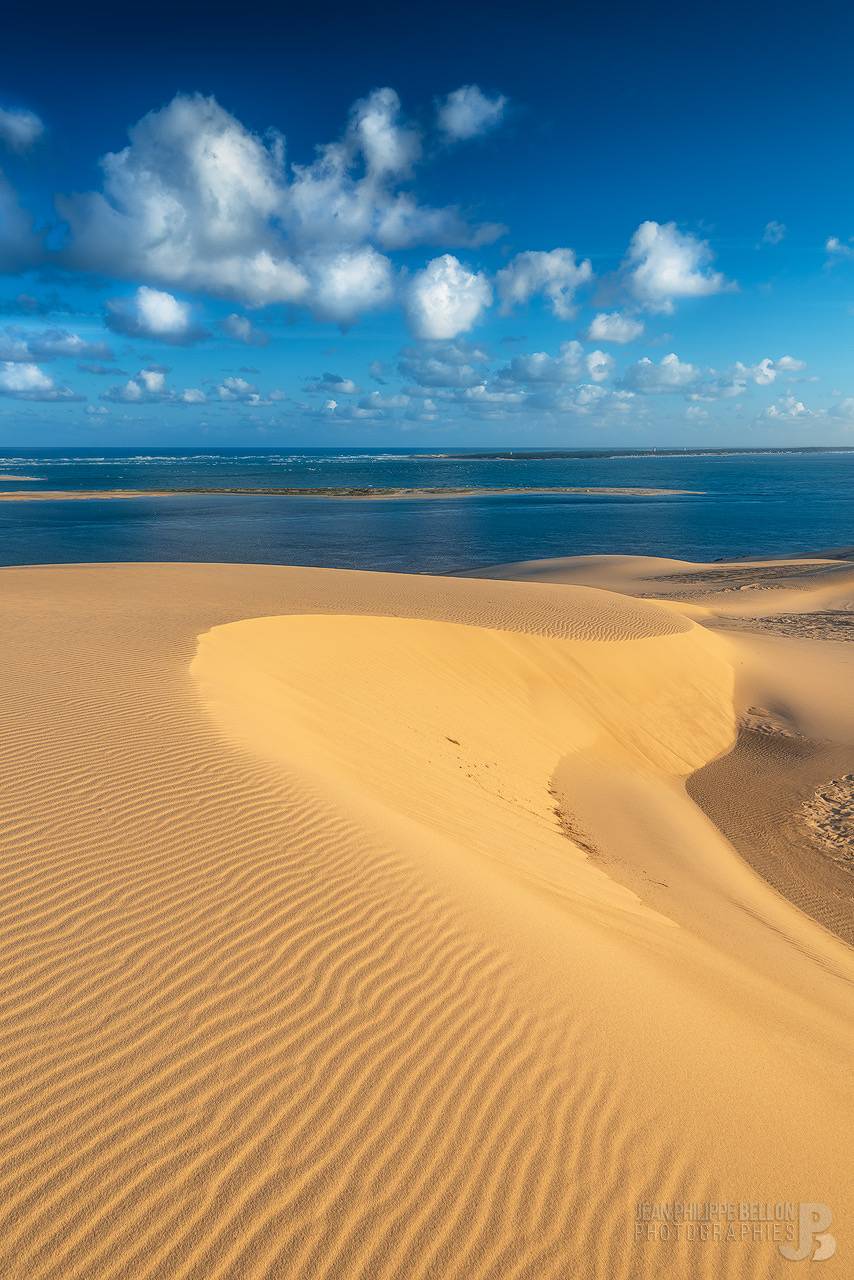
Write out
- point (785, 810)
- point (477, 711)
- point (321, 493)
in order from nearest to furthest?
point (785, 810) < point (477, 711) < point (321, 493)

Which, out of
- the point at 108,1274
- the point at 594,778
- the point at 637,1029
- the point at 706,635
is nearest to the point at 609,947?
the point at 637,1029

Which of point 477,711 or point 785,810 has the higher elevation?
point 477,711

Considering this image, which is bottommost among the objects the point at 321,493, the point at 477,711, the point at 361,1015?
the point at 477,711

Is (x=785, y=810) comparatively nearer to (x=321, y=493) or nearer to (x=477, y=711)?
(x=477, y=711)

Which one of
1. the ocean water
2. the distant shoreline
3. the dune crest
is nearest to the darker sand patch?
the dune crest

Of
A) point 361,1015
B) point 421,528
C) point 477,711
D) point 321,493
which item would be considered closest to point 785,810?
point 477,711

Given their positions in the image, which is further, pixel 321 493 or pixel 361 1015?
pixel 321 493

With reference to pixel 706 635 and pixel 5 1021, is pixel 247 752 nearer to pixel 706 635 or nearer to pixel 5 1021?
pixel 5 1021

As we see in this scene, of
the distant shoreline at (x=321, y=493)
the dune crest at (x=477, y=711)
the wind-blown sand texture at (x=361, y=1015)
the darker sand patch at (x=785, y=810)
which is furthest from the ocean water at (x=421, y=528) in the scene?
the wind-blown sand texture at (x=361, y=1015)
